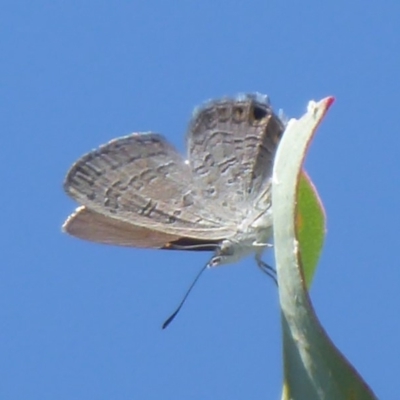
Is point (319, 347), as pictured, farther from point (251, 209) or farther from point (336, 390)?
point (251, 209)

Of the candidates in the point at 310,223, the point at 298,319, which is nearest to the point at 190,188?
the point at 310,223

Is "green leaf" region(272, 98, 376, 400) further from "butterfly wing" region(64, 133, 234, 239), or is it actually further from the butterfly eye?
"butterfly wing" region(64, 133, 234, 239)

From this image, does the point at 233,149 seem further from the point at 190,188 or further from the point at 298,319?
the point at 298,319

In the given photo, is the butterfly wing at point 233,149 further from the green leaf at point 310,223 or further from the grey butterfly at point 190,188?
the green leaf at point 310,223

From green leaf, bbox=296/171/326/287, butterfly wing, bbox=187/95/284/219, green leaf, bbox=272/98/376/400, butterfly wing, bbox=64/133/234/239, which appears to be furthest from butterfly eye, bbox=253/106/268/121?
green leaf, bbox=272/98/376/400

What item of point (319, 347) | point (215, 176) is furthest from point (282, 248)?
point (215, 176)

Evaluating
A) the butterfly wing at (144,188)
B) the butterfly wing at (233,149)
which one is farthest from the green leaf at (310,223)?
the butterfly wing at (144,188)
